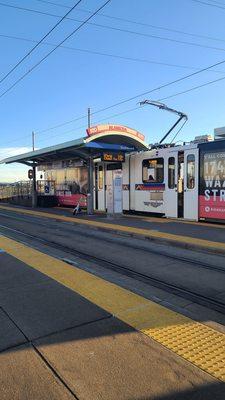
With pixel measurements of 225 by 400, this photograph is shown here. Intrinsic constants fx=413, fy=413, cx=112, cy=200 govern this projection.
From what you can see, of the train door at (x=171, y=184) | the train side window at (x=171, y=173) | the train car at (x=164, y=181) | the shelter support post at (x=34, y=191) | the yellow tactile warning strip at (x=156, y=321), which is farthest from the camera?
the shelter support post at (x=34, y=191)

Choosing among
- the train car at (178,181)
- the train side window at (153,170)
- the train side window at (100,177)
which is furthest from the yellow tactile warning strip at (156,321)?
the train side window at (100,177)

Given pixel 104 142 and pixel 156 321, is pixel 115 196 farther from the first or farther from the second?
pixel 156 321

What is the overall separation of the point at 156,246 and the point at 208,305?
510cm

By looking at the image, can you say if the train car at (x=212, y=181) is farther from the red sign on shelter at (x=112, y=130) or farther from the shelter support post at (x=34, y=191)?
the shelter support post at (x=34, y=191)

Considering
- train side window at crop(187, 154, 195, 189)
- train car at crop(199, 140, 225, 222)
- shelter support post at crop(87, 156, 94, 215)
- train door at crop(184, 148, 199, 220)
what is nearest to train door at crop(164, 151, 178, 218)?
train door at crop(184, 148, 199, 220)

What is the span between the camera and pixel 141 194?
19234mm

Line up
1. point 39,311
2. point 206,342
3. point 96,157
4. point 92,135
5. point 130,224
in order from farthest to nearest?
point 96,157 < point 92,135 < point 130,224 < point 39,311 < point 206,342

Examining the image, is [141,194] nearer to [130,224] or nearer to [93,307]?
[130,224]

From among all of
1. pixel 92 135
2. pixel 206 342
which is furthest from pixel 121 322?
pixel 92 135

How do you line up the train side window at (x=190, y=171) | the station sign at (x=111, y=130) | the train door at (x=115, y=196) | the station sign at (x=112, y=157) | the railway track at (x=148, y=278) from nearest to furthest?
1. the railway track at (x=148, y=278)
2. the train side window at (x=190, y=171)
3. the train door at (x=115, y=196)
4. the station sign at (x=111, y=130)
5. the station sign at (x=112, y=157)

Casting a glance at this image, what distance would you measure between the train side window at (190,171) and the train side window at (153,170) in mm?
1774

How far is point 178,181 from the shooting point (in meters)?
16.7

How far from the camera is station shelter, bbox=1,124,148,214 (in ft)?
61.3

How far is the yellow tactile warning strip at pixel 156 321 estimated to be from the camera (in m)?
3.99
